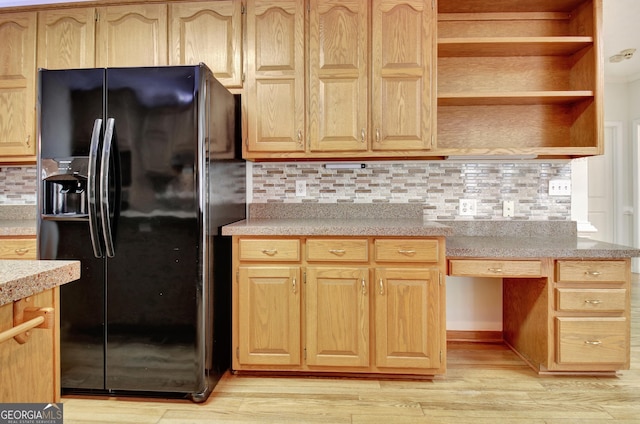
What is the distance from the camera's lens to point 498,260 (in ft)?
6.91

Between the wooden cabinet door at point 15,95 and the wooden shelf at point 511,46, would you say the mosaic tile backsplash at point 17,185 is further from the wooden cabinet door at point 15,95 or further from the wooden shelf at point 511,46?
the wooden shelf at point 511,46

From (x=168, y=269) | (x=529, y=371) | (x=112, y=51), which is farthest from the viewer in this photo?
(x=112, y=51)

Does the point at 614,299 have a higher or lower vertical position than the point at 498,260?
lower

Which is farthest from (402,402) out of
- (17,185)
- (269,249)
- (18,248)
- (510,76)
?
(17,185)

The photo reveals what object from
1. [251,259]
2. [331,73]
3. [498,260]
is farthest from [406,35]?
[251,259]

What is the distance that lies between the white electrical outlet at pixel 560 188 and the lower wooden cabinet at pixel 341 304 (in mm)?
1115

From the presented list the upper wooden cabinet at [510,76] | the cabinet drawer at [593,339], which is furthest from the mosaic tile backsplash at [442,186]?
the cabinet drawer at [593,339]

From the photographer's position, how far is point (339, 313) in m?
2.10

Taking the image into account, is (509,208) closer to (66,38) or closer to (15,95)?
(66,38)

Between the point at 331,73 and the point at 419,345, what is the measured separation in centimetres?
162

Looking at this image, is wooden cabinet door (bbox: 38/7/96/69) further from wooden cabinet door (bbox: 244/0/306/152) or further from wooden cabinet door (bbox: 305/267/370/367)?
wooden cabinet door (bbox: 305/267/370/367)

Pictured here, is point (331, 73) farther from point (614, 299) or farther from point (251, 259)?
point (614, 299)

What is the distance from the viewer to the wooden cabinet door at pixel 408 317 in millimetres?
2064

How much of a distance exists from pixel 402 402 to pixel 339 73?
1828 millimetres
